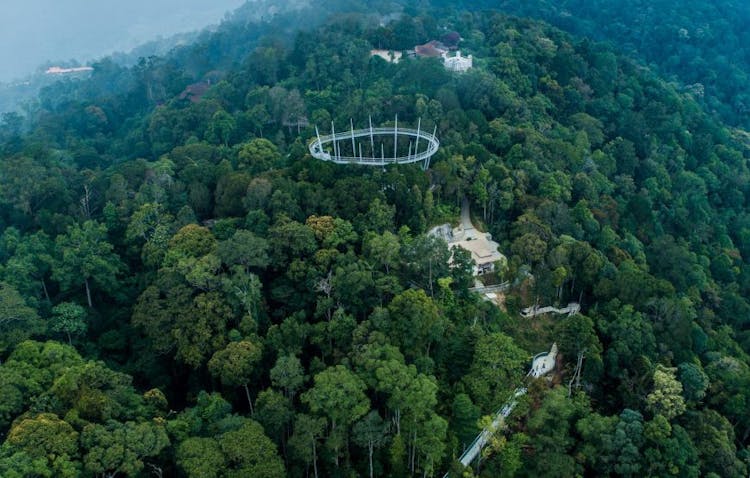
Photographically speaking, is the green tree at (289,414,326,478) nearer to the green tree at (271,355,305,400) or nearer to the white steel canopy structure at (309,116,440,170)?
the green tree at (271,355,305,400)

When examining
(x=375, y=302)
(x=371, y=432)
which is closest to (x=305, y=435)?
(x=371, y=432)

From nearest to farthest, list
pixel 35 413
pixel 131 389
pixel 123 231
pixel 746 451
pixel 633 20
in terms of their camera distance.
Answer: pixel 35 413 < pixel 131 389 < pixel 746 451 < pixel 123 231 < pixel 633 20

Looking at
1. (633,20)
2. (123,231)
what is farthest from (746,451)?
(633,20)

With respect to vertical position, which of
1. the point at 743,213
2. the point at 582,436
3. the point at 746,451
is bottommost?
the point at 743,213

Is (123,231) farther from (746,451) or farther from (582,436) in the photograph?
(746,451)

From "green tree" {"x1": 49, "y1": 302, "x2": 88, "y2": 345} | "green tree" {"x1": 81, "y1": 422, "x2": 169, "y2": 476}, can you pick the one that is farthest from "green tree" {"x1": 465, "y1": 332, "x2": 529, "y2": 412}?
"green tree" {"x1": 49, "y1": 302, "x2": 88, "y2": 345}

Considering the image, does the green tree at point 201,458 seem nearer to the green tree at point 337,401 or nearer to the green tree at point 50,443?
the green tree at point 50,443
